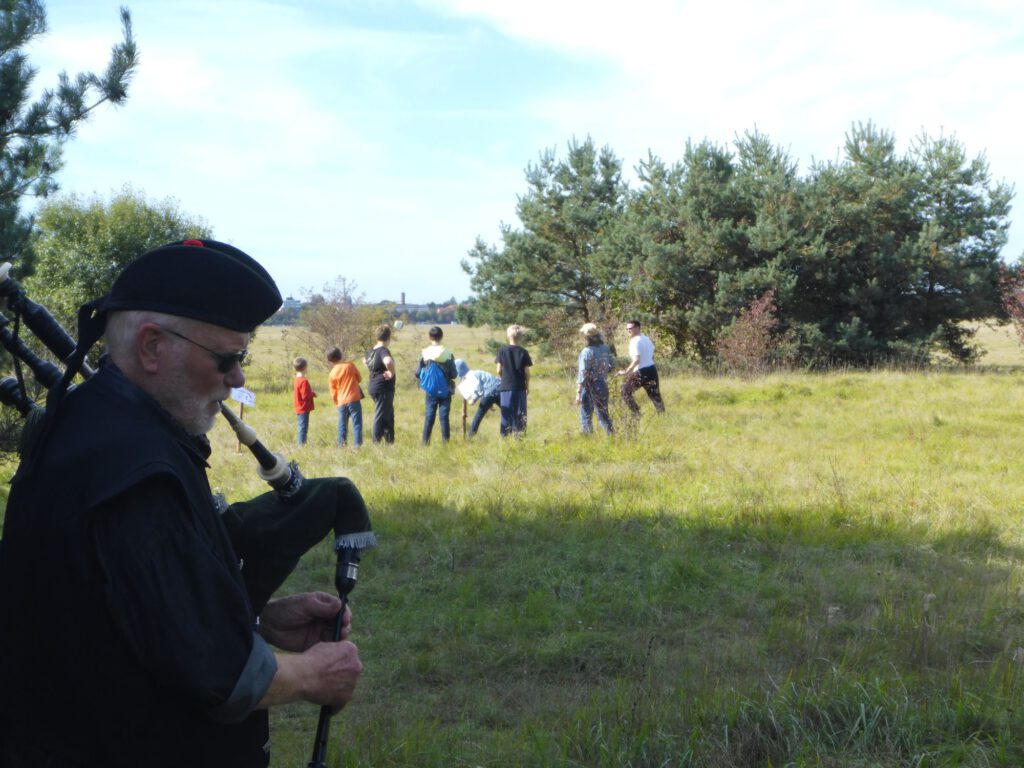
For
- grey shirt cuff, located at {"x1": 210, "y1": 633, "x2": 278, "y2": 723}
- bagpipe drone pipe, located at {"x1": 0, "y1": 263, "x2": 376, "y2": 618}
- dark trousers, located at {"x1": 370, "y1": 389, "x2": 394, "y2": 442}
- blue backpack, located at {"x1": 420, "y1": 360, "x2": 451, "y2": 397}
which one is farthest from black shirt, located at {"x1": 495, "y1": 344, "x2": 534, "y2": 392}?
grey shirt cuff, located at {"x1": 210, "y1": 633, "x2": 278, "y2": 723}

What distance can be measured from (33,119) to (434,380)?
698cm

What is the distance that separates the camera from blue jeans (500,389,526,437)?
42.9 ft

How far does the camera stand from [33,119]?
640cm

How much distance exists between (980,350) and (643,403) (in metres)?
18.9

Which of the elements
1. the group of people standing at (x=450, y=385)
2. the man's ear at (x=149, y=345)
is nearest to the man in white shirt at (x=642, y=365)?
the group of people standing at (x=450, y=385)

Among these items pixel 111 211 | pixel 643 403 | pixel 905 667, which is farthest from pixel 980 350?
pixel 905 667

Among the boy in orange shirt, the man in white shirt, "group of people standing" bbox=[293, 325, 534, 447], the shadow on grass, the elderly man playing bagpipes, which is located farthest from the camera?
the man in white shirt

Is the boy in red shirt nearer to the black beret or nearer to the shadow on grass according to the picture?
the shadow on grass

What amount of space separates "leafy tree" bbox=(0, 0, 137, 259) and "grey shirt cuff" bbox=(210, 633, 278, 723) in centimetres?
521

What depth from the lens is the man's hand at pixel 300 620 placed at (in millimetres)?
2527

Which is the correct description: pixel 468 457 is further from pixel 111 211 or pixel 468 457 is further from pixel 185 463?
pixel 111 211

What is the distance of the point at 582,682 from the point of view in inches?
206

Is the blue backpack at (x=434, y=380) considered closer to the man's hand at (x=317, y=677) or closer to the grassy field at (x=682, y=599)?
the grassy field at (x=682, y=599)

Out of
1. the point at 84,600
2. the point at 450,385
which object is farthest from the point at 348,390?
the point at 84,600
